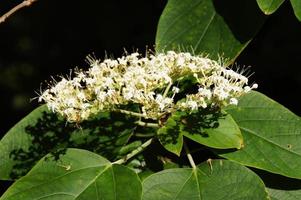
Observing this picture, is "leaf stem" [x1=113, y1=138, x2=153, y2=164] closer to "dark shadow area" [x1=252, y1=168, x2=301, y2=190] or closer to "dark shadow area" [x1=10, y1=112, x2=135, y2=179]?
"dark shadow area" [x1=10, y1=112, x2=135, y2=179]

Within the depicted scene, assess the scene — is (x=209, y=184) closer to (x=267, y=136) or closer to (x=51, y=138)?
(x=267, y=136)

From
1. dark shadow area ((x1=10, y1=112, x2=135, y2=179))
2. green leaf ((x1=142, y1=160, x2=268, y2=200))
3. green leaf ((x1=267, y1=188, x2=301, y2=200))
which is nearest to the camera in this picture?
green leaf ((x1=142, y1=160, x2=268, y2=200))

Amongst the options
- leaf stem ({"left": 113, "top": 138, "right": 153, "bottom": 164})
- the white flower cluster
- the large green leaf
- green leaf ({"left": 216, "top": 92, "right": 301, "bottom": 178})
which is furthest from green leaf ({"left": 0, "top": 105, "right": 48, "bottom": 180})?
green leaf ({"left": 216, "top": 92, "right": 301, "bottom": 178})

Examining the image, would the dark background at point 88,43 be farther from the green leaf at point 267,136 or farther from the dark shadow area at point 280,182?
the dark shadow area at point 280,182

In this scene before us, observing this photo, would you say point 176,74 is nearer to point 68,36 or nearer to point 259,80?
point 259,80

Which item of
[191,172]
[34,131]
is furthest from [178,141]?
[34,131]

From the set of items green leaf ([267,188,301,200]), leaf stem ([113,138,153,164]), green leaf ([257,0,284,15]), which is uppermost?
green leaf ([257,0,284,15])

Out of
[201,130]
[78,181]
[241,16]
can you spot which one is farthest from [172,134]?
[241,16]
